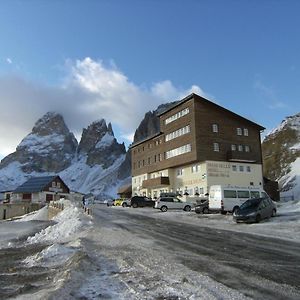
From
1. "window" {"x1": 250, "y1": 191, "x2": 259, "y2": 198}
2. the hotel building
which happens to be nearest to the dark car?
the hotel building

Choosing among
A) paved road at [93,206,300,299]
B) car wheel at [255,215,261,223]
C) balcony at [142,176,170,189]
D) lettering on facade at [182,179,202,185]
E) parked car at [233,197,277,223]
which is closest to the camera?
paved road at [93,206,300,299]

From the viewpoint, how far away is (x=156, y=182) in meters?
72.1

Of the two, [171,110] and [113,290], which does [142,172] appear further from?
[113,290]

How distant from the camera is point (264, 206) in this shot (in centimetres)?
2870

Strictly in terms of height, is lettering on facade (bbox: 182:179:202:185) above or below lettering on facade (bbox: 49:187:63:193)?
below

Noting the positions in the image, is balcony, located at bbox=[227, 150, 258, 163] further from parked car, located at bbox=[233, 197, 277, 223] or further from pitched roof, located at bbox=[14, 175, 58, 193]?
pitched roof, located at bbox=[14, 175, 58, 193]

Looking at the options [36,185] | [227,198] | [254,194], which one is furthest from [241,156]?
[36,185]

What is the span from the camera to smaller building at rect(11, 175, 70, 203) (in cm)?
10962

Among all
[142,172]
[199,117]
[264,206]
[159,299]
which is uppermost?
[199,117]

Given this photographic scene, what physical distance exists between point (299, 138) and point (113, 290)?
114 meters

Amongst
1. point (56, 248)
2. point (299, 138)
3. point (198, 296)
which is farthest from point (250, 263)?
point (299, 138)

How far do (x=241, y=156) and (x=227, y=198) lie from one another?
31059 mm

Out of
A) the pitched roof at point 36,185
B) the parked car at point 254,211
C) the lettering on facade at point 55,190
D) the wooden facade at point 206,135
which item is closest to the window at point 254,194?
the parked car at point 254,211

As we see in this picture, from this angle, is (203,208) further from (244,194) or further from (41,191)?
(41,191)
